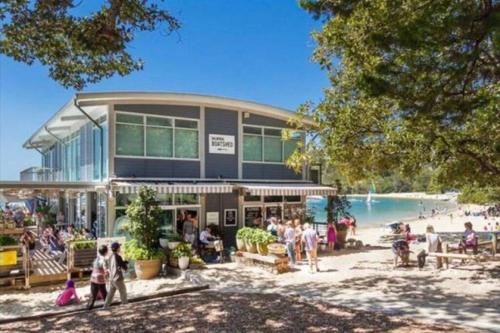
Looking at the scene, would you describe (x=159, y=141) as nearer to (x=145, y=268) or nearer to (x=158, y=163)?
(x=158, y=163)

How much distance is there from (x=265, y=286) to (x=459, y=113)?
6.76 metres

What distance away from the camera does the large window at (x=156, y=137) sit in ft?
54.6

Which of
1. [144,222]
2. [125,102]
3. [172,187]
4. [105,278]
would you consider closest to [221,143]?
[172,187]

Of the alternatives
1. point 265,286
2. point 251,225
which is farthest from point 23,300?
point 251,225

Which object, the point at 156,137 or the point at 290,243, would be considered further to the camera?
the point at 156,137

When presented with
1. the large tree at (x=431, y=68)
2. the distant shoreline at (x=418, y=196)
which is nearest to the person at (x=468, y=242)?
the large tree at (x=431, y=68)

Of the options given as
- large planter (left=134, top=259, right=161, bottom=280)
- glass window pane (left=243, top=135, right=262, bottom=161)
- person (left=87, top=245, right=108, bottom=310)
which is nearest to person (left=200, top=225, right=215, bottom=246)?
large planter (left=134, top=259, right=161, bottom=280)

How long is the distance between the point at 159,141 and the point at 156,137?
0.21 metres

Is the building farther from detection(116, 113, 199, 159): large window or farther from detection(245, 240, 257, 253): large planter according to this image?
detection(245, 240, 257, 253): large planter

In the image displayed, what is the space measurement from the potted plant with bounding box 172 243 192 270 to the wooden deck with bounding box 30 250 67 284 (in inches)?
141

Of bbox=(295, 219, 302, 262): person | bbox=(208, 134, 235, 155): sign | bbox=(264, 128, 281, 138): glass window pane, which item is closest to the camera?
bbox=(295, 219, 302, 262): person

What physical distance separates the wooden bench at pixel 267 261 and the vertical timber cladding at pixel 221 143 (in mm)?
4558

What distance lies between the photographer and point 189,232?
16.6 meters

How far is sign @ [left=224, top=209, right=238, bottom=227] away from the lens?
62.4 ft
